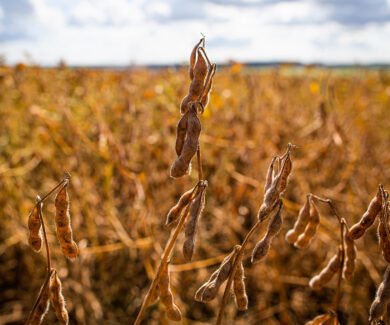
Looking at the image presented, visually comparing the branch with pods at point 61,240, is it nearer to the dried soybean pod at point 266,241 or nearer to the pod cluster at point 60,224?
the pod cluster at point 60,224

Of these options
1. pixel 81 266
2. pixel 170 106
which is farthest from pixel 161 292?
pixel 170 106

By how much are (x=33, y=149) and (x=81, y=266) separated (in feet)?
3.51

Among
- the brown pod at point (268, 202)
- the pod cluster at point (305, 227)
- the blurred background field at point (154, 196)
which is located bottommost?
the blurred background field at point (154, 196)

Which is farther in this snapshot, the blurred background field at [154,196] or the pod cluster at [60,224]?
the blurred background field at [154,196]

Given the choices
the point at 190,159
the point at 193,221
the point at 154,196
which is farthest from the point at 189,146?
the point at 154,196

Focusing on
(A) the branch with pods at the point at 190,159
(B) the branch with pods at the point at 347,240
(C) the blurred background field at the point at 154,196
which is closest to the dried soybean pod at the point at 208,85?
(A) the branch with pods at the point at 190,159

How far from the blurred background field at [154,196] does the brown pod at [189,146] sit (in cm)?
137

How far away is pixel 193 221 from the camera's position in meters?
0.80

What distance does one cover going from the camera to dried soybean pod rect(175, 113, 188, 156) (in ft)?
2.55

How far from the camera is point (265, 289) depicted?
9.37 feet

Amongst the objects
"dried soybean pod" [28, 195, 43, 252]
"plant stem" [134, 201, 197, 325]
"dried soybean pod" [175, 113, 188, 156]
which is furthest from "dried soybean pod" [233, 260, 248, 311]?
"dried soybean pod" [28, 195, 43, 252]

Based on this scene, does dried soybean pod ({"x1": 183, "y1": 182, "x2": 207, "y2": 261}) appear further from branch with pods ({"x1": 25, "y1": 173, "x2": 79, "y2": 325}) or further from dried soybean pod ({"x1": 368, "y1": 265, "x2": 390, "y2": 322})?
dried soybean pod ({"x1": 368, "y1": 265, "x2": 390, "y2": 322})

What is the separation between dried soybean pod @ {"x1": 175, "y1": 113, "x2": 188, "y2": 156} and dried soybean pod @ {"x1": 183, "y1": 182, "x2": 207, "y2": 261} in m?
0.07

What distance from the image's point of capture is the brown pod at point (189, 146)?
744mm
